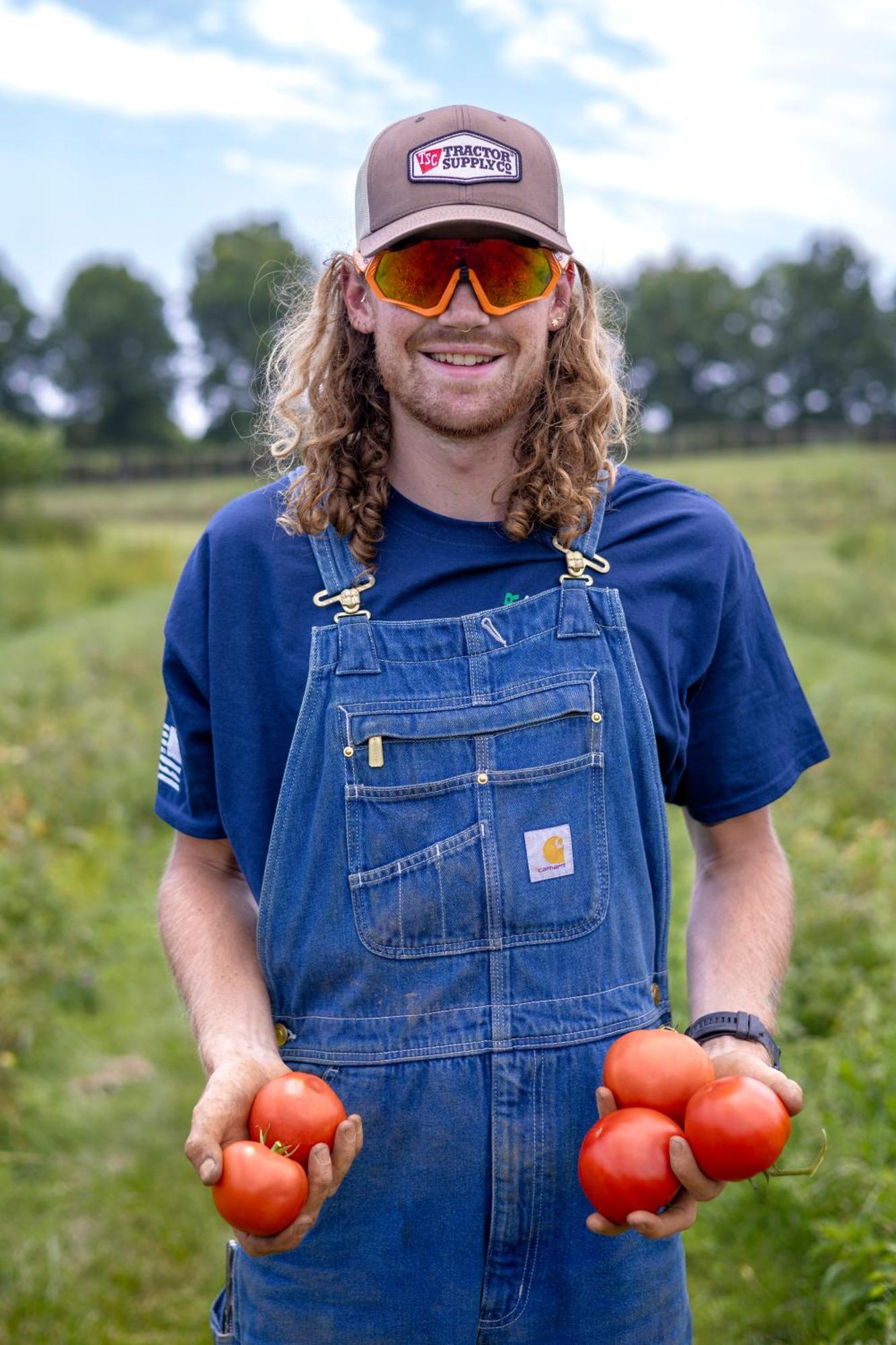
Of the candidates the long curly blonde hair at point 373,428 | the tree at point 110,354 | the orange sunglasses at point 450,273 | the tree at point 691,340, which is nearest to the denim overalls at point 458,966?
the long curly blonde hair at point 373,428

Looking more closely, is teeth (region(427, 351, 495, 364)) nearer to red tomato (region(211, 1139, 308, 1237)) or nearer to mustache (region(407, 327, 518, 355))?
mustache (region(407, 327, 518, 355))

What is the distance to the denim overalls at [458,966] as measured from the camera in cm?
217

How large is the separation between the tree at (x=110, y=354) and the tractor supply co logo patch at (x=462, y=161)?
200 feet

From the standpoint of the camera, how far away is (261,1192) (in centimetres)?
200

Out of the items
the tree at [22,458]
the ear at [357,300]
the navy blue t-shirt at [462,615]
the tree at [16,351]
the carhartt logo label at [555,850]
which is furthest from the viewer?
the tree at [16,351]

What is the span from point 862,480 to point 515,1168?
24.3 m

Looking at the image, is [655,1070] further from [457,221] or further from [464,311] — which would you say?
[457,221]

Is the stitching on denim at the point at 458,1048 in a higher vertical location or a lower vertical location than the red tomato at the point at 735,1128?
higher

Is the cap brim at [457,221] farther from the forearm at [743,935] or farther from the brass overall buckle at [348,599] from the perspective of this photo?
the forearm at [743,935]

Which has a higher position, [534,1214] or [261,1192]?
[261,1192]

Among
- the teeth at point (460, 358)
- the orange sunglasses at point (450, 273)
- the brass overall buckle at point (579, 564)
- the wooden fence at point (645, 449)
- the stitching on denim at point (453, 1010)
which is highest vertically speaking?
the orange sunglasses at point (450, 273)

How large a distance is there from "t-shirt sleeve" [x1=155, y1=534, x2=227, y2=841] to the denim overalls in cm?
24

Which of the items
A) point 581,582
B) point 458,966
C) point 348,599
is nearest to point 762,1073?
point 458,966

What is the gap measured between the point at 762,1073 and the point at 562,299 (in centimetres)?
144
